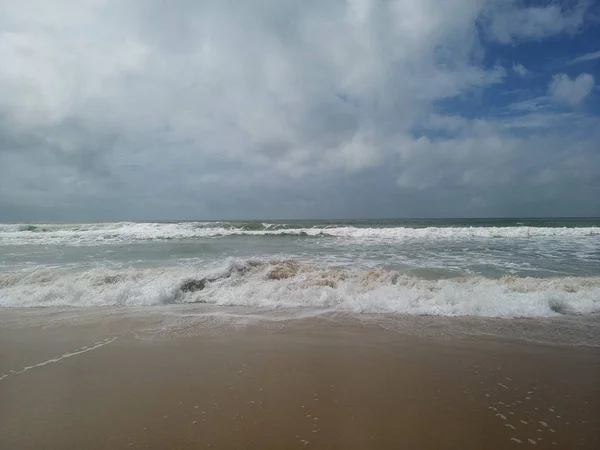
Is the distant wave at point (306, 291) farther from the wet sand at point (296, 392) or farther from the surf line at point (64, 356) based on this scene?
the surf line at point (64, 356)

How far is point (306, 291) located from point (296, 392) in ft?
13.8

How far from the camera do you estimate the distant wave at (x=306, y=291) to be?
6.59 m

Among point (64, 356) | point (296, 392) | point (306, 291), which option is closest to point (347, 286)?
point (306, 291)

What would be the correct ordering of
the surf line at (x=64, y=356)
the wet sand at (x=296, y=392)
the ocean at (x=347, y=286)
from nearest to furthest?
1. the wet sand at (x=296, y=392)
2. the surf line at (x=64, y=356)
3. the ocean at (x=347, y=286)

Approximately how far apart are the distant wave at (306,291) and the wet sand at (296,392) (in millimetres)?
1821

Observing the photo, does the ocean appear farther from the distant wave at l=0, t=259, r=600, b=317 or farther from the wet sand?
the wet sand

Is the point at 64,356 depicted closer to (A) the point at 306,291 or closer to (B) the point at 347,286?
→ (A) the point at 306,291

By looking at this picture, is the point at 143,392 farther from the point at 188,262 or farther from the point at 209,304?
the point at 188,262

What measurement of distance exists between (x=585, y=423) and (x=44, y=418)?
4715 millimetres

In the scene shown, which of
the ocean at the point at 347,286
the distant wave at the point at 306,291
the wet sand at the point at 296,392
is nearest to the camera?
the wet sand at the point at 296,392

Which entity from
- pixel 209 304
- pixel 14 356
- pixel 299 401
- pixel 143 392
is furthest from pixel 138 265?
pixel 299 401

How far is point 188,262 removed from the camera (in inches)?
514

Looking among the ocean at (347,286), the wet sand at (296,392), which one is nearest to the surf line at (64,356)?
the wet sand at (296,392)

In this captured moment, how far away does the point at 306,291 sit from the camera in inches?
301
